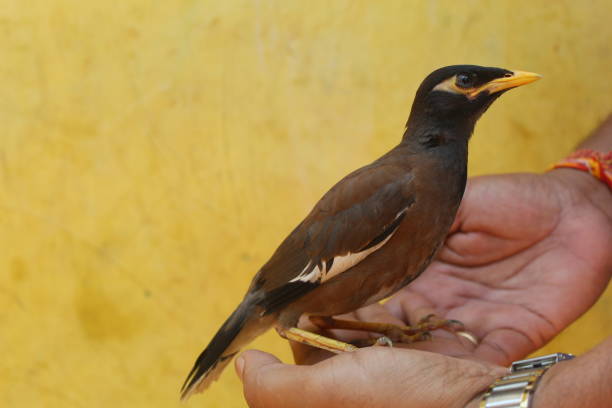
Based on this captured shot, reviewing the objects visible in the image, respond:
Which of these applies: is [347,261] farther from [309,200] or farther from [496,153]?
[496,153]

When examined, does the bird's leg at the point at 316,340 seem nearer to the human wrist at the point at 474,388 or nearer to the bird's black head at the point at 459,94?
the human wrist at the point at 474,388

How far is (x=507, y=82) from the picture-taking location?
2.25m

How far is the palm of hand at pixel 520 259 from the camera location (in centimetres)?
307

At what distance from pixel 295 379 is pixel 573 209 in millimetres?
1915

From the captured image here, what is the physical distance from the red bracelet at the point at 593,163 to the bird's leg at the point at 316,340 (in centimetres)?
174

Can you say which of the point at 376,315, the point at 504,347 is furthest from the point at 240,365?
the point at 504,347

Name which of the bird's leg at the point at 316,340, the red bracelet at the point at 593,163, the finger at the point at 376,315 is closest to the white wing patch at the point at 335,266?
the bird's leg at the point at 316,340

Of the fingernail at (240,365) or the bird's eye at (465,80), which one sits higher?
the bird's eye at (465,80)

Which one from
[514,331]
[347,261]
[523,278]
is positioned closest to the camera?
[347,261]

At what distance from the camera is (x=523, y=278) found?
10.5ft

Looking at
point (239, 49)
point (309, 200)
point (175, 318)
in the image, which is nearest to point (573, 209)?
point (309, 200)

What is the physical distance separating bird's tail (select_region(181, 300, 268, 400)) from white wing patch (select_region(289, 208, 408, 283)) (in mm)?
239

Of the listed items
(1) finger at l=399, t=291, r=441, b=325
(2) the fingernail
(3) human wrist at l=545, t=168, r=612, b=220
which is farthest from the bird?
(3) human wrist at l=545, t=168, r=612, b=220

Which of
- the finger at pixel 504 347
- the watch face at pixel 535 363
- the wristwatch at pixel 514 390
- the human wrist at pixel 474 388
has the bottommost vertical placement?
the finger at pixel 504 347
